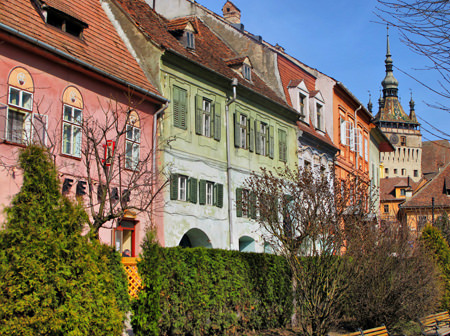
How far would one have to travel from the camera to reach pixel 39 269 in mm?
8789

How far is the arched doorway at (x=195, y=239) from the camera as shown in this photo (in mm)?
22797

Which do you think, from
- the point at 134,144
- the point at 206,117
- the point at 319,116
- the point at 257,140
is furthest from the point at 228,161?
the point at 319,116

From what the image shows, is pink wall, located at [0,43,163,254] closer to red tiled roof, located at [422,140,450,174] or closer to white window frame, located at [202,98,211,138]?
white window frame, located at [202,98,211,138]

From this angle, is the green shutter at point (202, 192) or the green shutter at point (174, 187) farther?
the green shutter at point (202, 192)

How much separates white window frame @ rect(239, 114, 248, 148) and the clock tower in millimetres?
120295

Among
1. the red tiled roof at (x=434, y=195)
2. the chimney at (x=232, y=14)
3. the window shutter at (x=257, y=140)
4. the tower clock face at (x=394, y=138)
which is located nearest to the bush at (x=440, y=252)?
the window shutter at (x=257, y=140)

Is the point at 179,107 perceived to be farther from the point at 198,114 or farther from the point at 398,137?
the point at 398,137

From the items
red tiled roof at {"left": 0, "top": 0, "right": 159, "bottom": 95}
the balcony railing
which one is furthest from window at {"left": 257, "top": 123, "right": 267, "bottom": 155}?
the balcony railing

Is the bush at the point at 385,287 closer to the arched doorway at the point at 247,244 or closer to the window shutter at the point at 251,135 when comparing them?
the arched doorway at the point at 247,244

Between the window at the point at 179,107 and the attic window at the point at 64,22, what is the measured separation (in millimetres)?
4234

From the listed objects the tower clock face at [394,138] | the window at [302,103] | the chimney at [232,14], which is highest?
the tower clock face at [394,138]

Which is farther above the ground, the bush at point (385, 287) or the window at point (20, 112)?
the window at point (20, 112)

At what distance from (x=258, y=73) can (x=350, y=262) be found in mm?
16431

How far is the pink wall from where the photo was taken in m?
14.9
